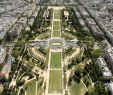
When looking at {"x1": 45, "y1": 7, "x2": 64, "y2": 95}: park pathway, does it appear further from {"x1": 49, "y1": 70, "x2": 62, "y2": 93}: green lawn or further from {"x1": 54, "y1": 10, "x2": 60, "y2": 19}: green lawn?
{"x1": 54, "y1": 10, "x2": 60, "y2": 19}: green lawn

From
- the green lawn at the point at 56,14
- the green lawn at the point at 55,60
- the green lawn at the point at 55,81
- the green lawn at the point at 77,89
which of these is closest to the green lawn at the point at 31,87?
the green lawn at the point at 55,81

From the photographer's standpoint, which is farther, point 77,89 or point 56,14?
point 56,14

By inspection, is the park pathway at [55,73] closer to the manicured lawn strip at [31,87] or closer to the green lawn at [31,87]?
the green lawn at [31,87]

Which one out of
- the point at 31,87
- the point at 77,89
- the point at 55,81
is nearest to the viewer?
the point at 77,89

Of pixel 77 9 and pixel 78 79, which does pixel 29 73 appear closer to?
pixel 78 79

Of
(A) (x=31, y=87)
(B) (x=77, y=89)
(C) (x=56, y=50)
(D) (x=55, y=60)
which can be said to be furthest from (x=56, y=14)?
(B) (x=77, y=89)

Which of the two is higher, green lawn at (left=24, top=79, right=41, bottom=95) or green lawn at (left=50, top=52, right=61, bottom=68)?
green lawn at (left=24, top=79, right=41, bottom=95)

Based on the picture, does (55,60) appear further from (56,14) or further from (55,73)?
(56,14)

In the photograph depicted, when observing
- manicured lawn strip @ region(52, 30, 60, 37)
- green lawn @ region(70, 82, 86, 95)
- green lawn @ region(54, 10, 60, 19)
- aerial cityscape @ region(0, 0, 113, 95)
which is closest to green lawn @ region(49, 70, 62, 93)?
aerial cityscape @ region(0, 0, 113, 95)
